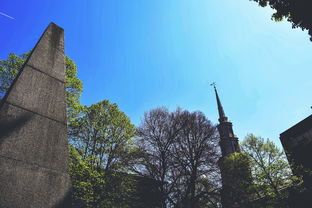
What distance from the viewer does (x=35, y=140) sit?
12.5 ft

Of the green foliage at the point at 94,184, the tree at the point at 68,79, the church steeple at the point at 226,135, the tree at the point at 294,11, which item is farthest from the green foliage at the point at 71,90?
the church steeple at the point at 226,135

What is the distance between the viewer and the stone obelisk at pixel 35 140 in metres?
3.26

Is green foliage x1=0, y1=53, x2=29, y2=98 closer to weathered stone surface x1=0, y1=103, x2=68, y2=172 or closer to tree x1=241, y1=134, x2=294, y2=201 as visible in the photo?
weathered stone surface x1=0, y1=103, x2=68, y2=172

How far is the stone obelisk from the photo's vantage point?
3260mm

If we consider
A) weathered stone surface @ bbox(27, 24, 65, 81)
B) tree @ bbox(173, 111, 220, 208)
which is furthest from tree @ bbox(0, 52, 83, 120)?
tree @ bbox(173, 111, 220, 208)

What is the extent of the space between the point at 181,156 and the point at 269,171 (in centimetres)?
732

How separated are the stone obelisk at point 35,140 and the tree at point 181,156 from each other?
41.9 feet

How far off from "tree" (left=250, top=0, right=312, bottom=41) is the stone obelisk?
6786mm

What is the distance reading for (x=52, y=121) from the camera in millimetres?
4289

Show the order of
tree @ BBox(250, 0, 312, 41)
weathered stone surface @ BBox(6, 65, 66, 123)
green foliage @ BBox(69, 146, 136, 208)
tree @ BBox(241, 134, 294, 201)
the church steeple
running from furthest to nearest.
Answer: the church steeple < tree @ BBox(241, 134, 294, 201) < green foliage @ BBox(69, 146, 136, 208) < tree @ BBox(250, 0, 312, 41) < weathered stone surface @ BBox(6, 65, 66, 123)

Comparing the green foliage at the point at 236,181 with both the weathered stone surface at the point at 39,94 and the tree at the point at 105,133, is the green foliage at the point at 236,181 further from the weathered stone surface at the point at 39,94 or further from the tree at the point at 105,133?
the weathered stone surface at the point at 39,94

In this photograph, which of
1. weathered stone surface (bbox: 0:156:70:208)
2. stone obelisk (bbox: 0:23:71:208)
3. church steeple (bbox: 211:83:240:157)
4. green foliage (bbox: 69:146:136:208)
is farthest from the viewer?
church steeple (bbox: 211:83:240:157)

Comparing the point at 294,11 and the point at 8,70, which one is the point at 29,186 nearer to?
the point at 294,11

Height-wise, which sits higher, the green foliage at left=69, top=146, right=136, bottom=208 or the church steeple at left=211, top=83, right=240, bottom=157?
the church steeple at left=211, top=83, right=240, bottom=157
